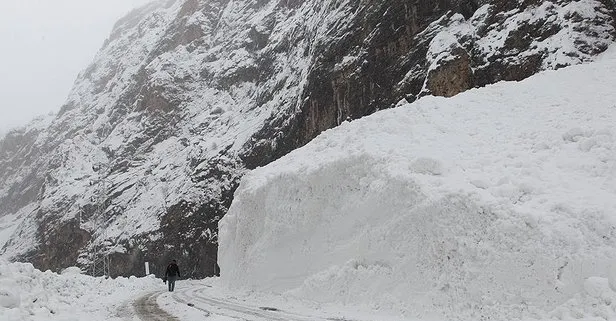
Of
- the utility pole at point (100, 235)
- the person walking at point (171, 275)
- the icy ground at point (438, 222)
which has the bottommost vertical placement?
the utility pole at point (100, 235)

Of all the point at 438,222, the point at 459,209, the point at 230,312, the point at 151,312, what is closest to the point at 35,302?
the point at 151,312

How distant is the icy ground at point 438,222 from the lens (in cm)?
1009

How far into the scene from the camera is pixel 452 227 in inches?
471

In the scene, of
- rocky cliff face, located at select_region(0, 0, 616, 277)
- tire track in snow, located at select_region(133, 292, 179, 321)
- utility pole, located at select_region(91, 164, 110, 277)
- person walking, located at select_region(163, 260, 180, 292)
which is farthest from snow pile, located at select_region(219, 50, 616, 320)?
utility pole, located at select_region(91, 164, 110, 277)

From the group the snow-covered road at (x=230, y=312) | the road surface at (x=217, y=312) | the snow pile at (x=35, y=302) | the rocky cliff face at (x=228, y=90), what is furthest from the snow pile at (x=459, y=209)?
the rocky cliff face at (x=228, y=90)

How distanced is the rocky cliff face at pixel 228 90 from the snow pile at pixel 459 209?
44.7ft

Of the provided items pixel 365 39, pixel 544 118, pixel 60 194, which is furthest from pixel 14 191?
pixel 544 118

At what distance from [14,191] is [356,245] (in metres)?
188

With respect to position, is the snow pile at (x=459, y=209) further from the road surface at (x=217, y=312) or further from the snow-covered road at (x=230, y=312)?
the road surface at (x=217, y=312)

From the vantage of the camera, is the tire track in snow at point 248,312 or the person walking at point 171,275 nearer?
the tire track in snow at point 248,312

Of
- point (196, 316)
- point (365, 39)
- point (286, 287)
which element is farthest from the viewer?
point (365, 39)

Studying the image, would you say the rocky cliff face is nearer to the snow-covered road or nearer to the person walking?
the person walking

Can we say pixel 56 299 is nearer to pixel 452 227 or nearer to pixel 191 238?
pixel 452 227

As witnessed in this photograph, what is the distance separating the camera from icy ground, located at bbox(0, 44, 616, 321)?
397 inches
